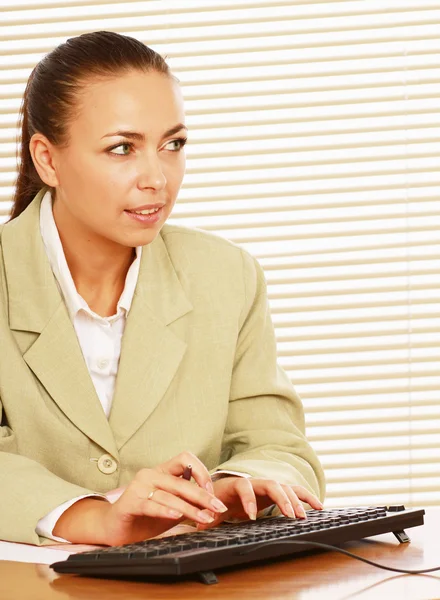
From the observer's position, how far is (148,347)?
64.6 inches

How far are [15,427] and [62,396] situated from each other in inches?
3.8

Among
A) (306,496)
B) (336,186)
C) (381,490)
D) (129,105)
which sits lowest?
(381,490)

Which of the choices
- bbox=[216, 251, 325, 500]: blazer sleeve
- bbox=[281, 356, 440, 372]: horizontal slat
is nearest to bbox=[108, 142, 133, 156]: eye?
bbox=[216, 251, 325, 500]: blazer sleeve

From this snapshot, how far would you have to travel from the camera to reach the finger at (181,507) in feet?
3.68

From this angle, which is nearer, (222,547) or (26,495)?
(222,547)

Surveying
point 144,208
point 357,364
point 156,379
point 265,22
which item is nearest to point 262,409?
point 156,379

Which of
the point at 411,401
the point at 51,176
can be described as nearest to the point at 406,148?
the point at 411,401

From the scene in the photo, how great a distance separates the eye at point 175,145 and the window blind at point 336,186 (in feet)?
2.88

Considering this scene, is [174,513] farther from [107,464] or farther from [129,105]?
[129,105]

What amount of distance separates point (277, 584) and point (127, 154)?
0.82 metres

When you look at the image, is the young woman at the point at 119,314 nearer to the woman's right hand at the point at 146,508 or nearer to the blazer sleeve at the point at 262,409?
the blazer sleeve at the point at 262,409

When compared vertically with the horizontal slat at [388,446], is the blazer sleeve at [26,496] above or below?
above

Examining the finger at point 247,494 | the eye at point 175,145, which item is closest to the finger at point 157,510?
the finger at point 247,494

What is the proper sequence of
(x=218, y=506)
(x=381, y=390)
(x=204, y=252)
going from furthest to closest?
(x=381, y=390)
(x=204, y=252)
(x=218, y=506)
